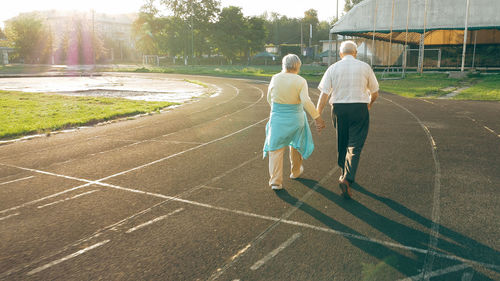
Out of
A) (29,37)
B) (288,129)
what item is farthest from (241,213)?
(29,37)

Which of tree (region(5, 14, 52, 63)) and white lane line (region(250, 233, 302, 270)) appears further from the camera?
tree (region(5, 14, 52, 63))

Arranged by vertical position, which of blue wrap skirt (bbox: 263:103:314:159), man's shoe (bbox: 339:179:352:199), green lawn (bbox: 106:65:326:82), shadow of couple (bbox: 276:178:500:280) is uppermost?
green lawn (bbox: 106:65:326:82)

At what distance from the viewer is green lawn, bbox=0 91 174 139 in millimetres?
11492

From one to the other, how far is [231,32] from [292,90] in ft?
247

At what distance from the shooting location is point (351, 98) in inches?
217

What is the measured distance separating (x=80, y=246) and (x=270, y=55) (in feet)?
237

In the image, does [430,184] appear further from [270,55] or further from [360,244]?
[270,55]

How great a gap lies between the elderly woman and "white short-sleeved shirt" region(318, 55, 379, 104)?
0.41 metres

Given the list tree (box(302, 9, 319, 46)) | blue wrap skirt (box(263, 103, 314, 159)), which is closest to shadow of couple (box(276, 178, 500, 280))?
blue wrap skirt (box(263, 103, 314, 159))

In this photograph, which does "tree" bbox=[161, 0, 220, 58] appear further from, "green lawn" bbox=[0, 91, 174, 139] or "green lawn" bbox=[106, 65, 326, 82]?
"green lawn" bbox=[0, 91, 174, 139]

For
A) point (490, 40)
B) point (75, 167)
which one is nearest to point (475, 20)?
point (490, 40)

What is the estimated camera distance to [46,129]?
11281 millimetres

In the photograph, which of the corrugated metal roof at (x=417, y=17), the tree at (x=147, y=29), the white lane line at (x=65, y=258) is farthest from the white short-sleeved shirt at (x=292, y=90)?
the tree at (x=147, y=29)

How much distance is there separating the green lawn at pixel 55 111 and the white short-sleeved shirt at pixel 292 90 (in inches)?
317
